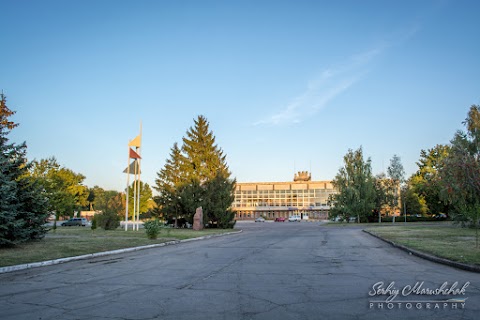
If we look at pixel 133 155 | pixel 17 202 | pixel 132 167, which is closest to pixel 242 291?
pixel 17 202

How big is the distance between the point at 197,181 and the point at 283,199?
252 ft

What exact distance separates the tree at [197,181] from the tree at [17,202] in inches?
907

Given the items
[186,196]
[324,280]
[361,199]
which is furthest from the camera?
[361,199]

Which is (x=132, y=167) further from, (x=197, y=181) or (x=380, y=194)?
(x=380, y=194)

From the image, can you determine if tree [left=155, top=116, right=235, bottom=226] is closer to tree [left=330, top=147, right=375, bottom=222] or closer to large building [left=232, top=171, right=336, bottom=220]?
tree [left=330, top=147, right=375, bottom=222]

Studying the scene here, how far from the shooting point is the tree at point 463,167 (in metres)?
19.6

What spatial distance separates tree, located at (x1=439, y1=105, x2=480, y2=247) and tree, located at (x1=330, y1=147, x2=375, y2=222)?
21525 millimetres

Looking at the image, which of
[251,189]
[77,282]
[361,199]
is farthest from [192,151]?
[251,189]

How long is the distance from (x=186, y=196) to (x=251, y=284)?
3337 cm

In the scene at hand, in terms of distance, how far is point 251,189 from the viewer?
393 ft

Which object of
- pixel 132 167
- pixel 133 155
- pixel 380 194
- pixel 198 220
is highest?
pixel 133 155

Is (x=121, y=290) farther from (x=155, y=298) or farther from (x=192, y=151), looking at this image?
(x=192, y=151)

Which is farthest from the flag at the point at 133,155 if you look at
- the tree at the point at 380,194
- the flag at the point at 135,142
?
the tree at the point at 380,194

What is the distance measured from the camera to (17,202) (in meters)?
16.3
